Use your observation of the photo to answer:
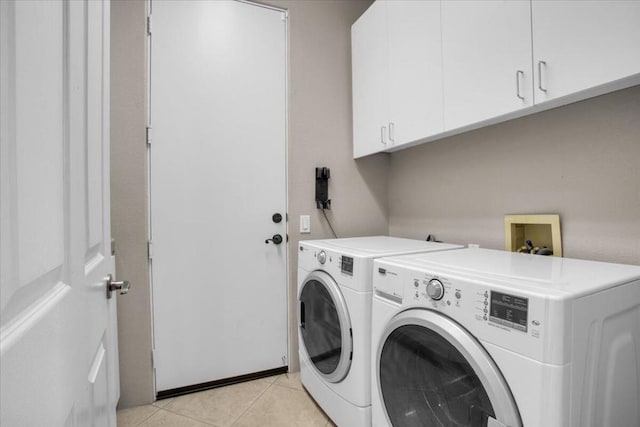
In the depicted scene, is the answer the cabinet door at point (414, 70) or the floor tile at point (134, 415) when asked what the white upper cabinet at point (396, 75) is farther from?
the floor tile at point (134, 415)

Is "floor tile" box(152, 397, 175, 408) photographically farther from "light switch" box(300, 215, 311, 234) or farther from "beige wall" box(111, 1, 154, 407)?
"light switch" box(300, 215, 311, 234)

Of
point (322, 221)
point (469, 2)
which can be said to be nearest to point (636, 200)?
point (469, 2)

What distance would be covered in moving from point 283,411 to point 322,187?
4.58 feet

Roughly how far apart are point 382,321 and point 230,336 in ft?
3.99

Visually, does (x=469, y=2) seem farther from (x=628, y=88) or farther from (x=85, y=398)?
(x=85, y=398)

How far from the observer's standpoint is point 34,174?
42 centimetres

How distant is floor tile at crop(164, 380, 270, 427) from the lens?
1.68m

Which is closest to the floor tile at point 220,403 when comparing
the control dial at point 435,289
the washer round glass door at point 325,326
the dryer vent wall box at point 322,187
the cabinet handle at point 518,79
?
the washer round glass door at point 325,326

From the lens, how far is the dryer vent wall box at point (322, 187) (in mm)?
2189

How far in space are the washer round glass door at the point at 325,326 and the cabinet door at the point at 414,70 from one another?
93 cm

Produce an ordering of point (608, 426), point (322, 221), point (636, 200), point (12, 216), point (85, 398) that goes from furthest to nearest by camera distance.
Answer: point (322, 221) → point (636, 200) → point (608, 426) → point (85, 398) → point (12, 216)

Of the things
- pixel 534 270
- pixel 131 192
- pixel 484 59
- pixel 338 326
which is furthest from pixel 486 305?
pixel 131 192

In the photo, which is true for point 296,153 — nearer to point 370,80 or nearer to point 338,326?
point 370,80

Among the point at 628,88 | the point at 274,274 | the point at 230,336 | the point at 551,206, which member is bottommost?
the point at 230,336
